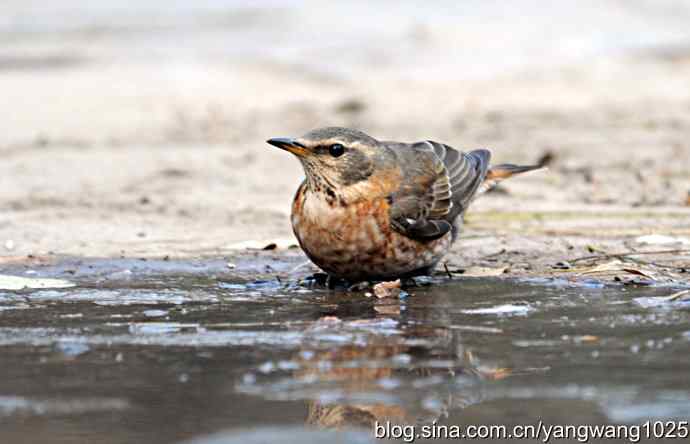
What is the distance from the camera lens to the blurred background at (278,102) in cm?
1065

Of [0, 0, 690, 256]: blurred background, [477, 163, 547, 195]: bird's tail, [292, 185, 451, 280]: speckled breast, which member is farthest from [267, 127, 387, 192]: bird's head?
[477, 163, 547, 195]: bird's tail

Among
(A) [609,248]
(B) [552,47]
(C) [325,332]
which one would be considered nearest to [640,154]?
(A) [609,248]

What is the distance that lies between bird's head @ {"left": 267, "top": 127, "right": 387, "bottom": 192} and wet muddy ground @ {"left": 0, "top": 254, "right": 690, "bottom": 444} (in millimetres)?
608

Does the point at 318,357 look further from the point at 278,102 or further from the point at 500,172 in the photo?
the point at 278,102

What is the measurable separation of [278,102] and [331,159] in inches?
315

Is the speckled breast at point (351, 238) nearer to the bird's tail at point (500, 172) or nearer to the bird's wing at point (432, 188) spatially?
the bird's wing at point (432, 188)

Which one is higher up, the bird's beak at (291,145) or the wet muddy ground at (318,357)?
the bird's beak at (291,145)

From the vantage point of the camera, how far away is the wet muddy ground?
5.03m

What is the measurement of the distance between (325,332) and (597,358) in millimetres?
1259

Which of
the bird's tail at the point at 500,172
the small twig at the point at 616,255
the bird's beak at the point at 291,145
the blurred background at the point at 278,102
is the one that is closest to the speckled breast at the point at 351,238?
the bird's beak at the point at 291,145

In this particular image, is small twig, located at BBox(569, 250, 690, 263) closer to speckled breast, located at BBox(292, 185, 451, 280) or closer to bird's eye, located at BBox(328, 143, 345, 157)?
speckled breast, located at BBox(292, 185, 451, 280)

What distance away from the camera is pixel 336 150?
7738 mm

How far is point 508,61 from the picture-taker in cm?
1722

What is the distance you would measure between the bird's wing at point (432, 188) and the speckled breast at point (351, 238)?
4.2 inches
